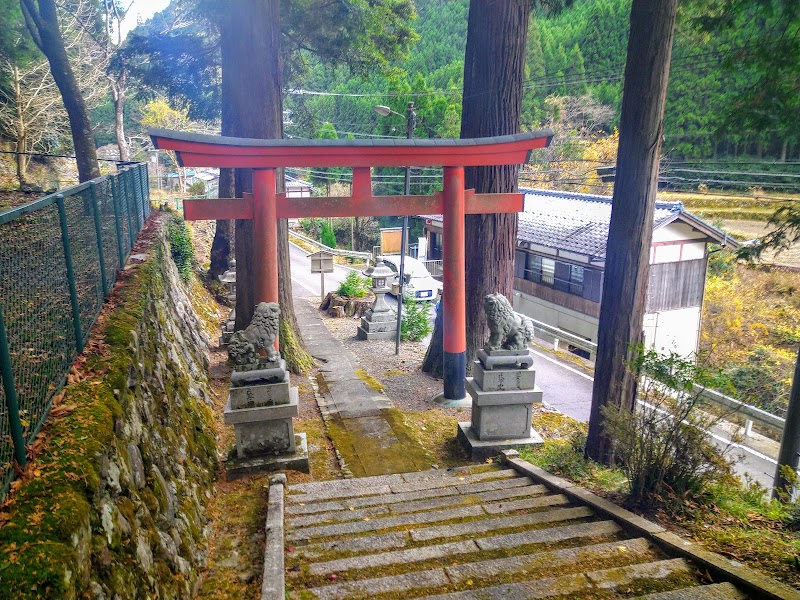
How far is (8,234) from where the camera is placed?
3.29 meters

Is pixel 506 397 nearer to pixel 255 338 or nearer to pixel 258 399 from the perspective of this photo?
pixel 258 399

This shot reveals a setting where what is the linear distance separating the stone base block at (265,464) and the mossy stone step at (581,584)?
2.90 metres

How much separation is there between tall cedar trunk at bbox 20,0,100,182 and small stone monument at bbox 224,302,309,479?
9081 millimetres

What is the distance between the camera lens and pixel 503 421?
6.63 metres

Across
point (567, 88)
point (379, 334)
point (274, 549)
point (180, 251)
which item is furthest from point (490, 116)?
point (567, 88)

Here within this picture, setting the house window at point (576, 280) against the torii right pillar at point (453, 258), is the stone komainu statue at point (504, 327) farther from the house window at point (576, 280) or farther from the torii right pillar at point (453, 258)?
the house window at point (576, 280)

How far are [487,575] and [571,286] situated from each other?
15.9m

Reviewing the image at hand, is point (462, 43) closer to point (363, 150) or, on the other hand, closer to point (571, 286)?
point (571, 286)

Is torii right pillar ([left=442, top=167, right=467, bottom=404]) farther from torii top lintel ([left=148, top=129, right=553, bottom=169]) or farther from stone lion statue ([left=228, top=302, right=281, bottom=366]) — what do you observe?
stone lion statue ([left=228, top=302, right=281, bottom=366])

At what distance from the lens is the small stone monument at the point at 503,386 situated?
6465mm

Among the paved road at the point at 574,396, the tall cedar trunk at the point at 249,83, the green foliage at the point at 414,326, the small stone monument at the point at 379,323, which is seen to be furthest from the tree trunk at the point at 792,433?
the small stone monument at the point at 379,323

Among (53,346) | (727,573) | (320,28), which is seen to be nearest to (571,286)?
(320,28)

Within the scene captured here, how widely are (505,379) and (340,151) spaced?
3.51m

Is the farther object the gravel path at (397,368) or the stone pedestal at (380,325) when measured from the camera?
the stone pedestal at (380,325)
